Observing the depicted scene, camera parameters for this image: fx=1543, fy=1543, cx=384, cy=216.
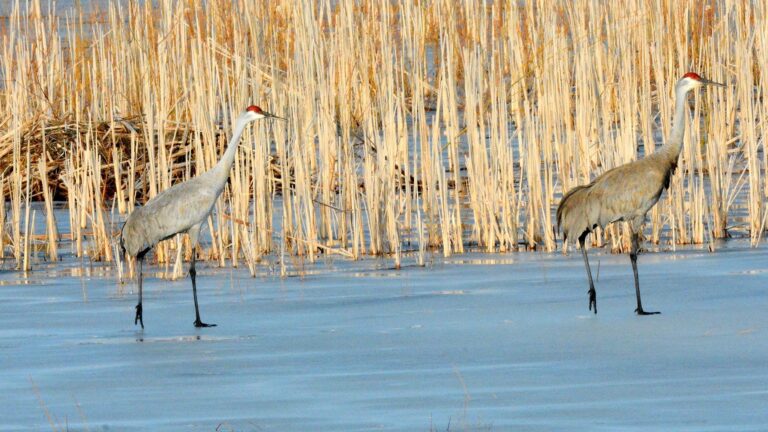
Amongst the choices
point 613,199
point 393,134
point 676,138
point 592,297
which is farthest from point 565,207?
point 393,134

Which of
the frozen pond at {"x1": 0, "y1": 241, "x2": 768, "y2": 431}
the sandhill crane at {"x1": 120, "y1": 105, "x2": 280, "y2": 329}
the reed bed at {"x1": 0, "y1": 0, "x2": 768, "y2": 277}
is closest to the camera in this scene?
the frozen pond at {"x1": 0, "y1": 241, "x2": 768, "y2": 431}

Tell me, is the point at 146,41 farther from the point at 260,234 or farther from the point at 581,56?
the point at 581,56

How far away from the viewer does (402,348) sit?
6.81 metres

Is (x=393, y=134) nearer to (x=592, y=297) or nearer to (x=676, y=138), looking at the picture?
(x=676, y=138)

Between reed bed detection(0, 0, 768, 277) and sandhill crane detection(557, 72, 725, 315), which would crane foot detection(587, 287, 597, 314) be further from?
reed bed detection(0, 0, 768, 277)

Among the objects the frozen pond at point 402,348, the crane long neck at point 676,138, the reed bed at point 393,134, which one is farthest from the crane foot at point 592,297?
the reed bed at point 393,134

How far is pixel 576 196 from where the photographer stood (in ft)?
29.0

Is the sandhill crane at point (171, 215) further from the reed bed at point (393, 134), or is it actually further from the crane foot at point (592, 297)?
the crane foot at point (592, 297)

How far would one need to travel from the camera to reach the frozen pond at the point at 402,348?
209 inches

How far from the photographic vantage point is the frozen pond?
5.31 m

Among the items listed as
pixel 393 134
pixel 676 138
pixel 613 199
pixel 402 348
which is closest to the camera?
pixel 402 348

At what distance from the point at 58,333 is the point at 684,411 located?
3.55 m

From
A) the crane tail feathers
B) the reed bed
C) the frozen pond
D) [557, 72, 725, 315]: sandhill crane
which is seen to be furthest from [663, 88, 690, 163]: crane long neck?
the reed bed

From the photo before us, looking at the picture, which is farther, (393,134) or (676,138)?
(393,134)
